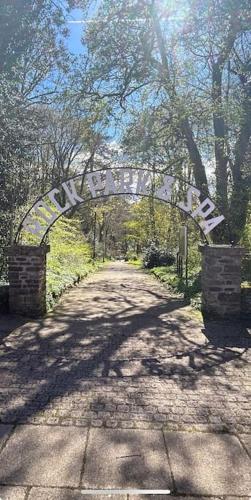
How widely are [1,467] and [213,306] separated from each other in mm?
5648

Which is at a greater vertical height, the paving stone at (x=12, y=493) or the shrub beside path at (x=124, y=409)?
the shrub beside path at (x=124, y=409)

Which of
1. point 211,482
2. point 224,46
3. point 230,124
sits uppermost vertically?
point 224,46

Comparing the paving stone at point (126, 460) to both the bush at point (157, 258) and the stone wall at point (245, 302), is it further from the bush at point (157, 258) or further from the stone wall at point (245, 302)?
the bush at point (157, 258)

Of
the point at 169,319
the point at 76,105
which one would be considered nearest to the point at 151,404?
the point at 169,319

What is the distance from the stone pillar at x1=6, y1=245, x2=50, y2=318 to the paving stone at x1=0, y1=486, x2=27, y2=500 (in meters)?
5.48

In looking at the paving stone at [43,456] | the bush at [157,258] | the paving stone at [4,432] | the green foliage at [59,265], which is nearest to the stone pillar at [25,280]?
the green foliage at [59,265]

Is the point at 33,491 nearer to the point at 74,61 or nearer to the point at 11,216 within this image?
the point at 11,216

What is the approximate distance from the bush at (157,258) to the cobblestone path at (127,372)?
13868 mm

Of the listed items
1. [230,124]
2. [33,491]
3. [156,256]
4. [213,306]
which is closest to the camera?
[33,491]

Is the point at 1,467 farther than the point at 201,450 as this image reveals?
No

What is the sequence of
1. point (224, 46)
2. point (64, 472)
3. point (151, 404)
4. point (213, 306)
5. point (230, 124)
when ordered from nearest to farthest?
point (64, 472)
point (151, 404)
point (213, 306)
point (224, 46)
point (230, 124)

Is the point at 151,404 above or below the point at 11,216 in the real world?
below

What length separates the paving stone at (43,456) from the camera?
2.77 meters

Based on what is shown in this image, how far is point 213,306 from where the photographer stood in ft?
26.2
